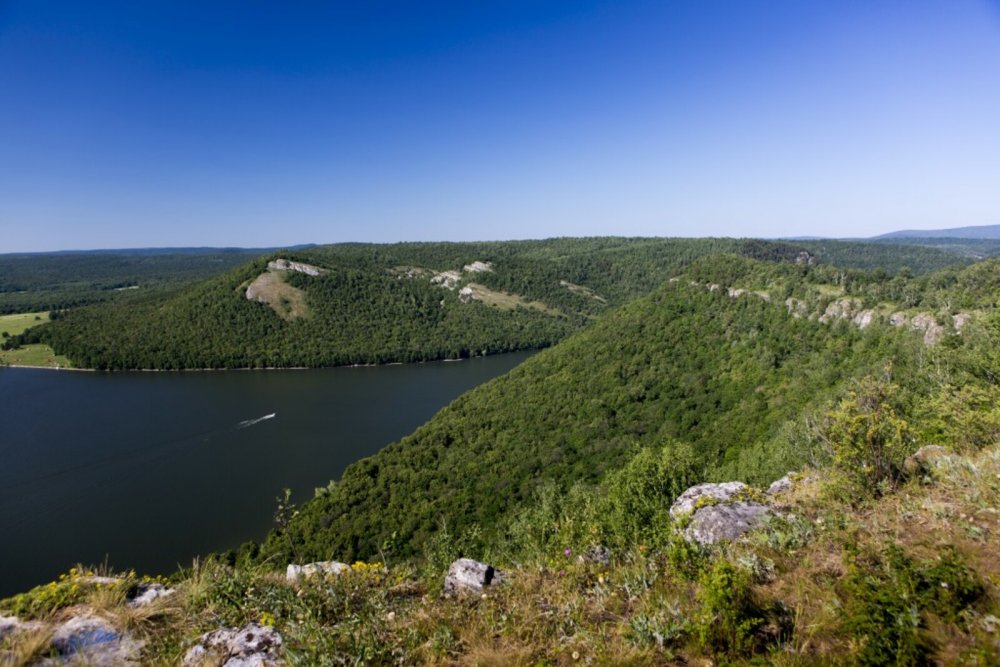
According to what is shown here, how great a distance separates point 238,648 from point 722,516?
639cm

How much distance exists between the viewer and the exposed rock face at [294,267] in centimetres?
12372

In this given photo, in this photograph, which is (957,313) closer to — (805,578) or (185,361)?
(805,578)

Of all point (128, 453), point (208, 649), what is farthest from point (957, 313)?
point (128, 453)

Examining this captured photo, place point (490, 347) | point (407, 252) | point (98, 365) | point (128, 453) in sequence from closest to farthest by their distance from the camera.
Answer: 1. point (128, 453)
2. point (98, 365)
3. point (490, 347)
4. point (407, 252)

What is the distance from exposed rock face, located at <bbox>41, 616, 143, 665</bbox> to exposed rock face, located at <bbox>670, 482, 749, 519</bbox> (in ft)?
23.5

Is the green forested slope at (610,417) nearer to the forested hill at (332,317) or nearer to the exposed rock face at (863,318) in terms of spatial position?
the exposed rock face at (863,318)

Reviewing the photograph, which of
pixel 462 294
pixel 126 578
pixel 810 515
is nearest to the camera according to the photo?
pixel 126 578

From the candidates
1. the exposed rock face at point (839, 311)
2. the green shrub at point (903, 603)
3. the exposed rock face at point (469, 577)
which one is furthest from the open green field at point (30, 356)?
the exposed rock face at point (839, 311)

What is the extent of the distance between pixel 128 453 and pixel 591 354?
49.9 metres

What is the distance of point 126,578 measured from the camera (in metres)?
5.39

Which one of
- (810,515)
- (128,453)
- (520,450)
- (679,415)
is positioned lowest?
(128,453)

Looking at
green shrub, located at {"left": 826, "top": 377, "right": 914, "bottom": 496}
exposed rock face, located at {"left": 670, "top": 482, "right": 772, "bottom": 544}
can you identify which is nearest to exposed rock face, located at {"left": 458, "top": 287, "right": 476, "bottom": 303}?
exposed rock face, located at {"left": 670, "top": 482, "right": 772, "bottom": 544}

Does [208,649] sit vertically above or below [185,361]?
above

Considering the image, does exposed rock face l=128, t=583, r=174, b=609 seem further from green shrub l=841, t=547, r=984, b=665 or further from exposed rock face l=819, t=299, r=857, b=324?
exposed rock face l=819, t=299, r=857, b=324
